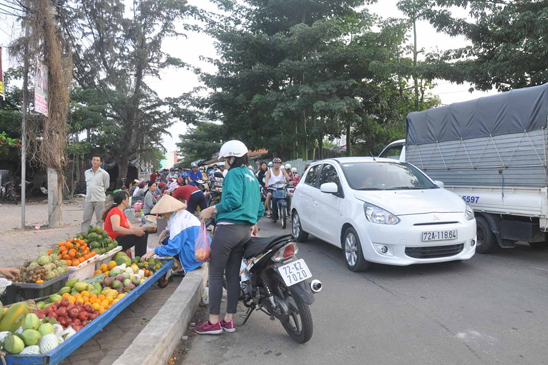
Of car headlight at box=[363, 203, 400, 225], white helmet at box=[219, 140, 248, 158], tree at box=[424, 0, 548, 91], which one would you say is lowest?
car headlight at box=[363, 203, 400, 225]

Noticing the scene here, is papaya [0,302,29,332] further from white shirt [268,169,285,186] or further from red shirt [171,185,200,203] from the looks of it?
white shirt [268,169,285,186]

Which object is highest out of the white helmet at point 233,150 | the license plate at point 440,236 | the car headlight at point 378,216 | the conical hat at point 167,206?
the white helmet at point 233,150

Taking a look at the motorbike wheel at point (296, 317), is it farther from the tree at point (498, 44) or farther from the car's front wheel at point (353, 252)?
the tree at point (498, 44)

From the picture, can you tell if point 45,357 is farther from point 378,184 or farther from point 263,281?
point 378,184

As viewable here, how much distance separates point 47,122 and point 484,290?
10468 millimetres

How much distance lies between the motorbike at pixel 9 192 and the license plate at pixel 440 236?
A: 72.5 feet

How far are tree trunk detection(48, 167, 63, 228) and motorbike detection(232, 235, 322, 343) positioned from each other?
887 centimetres

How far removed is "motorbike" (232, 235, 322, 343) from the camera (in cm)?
351

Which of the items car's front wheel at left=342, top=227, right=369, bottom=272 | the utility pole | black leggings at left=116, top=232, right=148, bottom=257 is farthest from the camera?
the utility pole

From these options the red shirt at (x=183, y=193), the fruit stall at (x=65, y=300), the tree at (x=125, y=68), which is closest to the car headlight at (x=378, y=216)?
the fruit stall at (x=65, y=300)

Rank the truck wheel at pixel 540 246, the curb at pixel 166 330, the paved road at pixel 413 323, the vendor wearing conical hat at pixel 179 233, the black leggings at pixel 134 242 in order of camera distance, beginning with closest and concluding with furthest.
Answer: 1. the curb at pixel 166 330
2. the paved road at pixel 413 323
3. the vendor wearing conical hat at pixel 179 233
4. the black leggings at pixel 134 242
5. the truck wheel at pixel 540 246

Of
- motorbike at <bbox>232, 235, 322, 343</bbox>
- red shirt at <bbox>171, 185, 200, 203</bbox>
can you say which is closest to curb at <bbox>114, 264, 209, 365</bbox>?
motorbike at <bbox>232, 235, 322, 343</bbox>

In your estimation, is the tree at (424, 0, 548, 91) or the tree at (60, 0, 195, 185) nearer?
the tree at (424, 0, 548, 91)

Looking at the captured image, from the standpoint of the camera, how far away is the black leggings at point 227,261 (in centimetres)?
380
